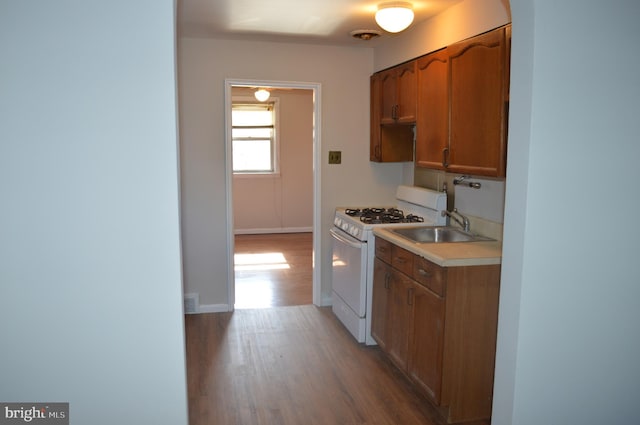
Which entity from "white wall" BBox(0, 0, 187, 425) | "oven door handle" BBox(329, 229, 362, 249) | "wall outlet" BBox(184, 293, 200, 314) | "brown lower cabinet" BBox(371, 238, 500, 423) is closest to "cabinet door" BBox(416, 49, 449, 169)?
"oven door handle" BBox(329, 229, 362, 249)

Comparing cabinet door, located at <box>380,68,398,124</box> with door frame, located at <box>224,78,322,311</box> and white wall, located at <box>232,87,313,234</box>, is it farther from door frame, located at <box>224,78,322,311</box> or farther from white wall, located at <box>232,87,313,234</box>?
white wall, located at <box>232,87,313,234</box>

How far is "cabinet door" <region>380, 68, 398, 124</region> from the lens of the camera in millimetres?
4281

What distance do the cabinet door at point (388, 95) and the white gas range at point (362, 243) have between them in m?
0.63

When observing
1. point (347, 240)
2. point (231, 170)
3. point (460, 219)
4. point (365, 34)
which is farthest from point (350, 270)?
point (365, 34)

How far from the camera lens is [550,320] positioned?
2.08 metres

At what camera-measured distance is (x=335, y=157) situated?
4801 millimetres

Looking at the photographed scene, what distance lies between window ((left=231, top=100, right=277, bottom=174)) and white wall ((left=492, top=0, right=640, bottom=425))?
6711mm

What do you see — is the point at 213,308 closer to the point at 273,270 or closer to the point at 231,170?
the point at 231,170

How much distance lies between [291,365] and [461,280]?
4.75 feet

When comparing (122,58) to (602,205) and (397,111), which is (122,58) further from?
(397,111)

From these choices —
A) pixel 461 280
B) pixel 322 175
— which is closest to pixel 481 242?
pixel 461 280

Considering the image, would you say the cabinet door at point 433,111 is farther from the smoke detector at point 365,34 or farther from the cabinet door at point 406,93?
the smoke detector at point 365,34

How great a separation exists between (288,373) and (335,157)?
214 centimetres

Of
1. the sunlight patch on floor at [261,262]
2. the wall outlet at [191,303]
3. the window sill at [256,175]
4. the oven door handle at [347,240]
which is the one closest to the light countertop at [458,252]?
the oven door handle at [347,240]
